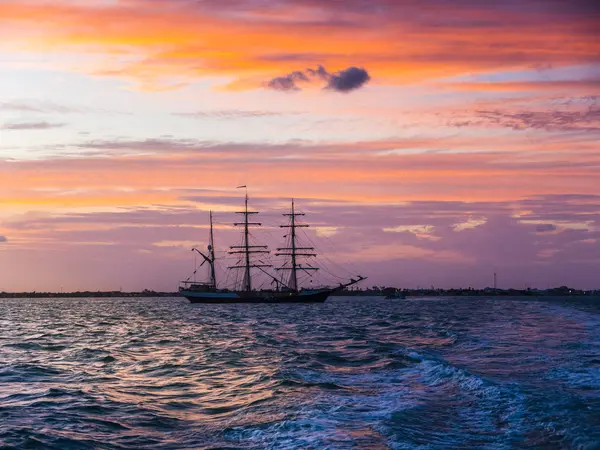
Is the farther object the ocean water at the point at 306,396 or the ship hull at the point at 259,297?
the ship hull at the point at 259,297

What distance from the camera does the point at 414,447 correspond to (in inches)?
596

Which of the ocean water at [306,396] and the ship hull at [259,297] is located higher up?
the ocean water at [306,396]

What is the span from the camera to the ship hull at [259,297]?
18012 centimetres

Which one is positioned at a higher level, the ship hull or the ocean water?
the ocean water

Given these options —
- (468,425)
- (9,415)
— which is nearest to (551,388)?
(468,425)

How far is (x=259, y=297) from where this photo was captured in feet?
600

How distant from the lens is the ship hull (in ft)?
591

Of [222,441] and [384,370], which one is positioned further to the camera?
[384,370]

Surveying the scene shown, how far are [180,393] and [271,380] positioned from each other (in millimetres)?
3872

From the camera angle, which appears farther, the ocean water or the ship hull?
the ship hull

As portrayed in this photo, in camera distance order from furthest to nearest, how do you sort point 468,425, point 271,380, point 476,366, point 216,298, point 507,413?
1. point 216,298
2. point 476,366
3. point 271,380
4. point 507,413
5. point 468,425

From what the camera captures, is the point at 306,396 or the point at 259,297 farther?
the point at 259,297

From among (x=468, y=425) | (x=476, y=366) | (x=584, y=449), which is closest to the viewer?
(x=584, y=449)

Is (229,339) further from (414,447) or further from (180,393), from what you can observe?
(414,447)
